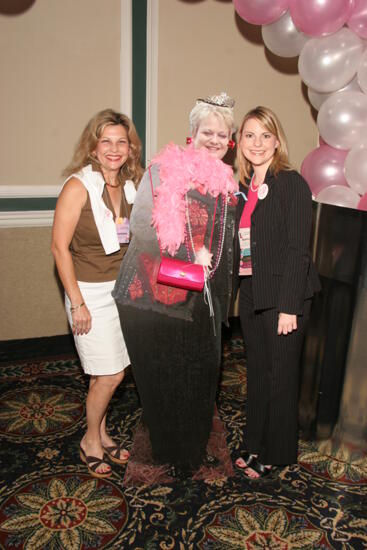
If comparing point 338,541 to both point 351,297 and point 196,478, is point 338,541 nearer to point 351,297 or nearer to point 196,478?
point 196,478

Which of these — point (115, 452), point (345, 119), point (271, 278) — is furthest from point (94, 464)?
point (345, 119)

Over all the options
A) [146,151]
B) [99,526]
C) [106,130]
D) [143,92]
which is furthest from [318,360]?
[143,92]

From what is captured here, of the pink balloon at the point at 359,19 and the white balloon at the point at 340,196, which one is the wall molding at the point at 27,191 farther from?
the pink balloon at the point at 359,19

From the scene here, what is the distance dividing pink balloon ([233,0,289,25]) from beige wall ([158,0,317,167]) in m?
0.65

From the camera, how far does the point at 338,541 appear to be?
6.16ft

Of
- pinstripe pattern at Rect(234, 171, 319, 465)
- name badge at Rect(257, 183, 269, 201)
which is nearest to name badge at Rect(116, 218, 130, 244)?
pinstripe pattern at Rect(234, 171, 319, 465)

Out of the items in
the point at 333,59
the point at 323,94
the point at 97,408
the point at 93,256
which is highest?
the point at 333,59

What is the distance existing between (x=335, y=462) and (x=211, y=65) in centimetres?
256

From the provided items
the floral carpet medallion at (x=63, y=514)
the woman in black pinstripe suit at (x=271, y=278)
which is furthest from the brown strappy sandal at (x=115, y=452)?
the woman in black pinstripe suit at (x=271, y=278)

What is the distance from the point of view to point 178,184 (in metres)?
1.86

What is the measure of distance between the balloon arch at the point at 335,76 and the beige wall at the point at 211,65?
0.66 metres

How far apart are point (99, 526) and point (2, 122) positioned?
7.61ft

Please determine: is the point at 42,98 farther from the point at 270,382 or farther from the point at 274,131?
the point at 270,382

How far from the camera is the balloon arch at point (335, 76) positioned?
7.75 ft
